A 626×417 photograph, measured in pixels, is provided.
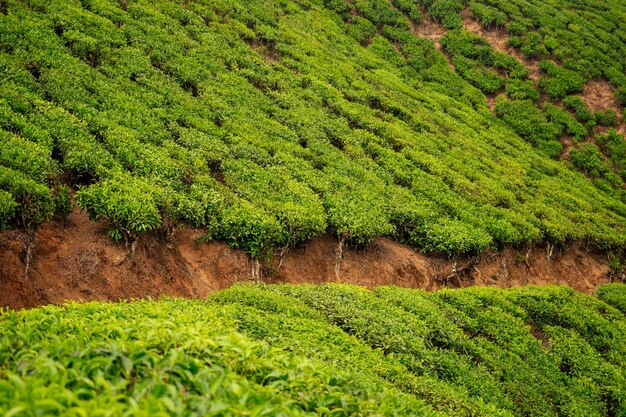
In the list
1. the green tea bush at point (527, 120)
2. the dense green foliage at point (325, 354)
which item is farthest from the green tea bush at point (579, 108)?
the dense green foliage at point (325, 354)

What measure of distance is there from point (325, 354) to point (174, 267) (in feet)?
22.5

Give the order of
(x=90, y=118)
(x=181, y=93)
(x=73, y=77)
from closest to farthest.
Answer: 1. (x=90, y=118)
2. (x=73, y=77)
3. (x=181, y=93)

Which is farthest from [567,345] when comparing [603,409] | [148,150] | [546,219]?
[148,150]

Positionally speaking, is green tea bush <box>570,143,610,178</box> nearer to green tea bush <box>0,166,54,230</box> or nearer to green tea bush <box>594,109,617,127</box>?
green tea bush <box>594,109,617,127</box>

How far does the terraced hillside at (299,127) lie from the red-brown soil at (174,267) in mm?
533

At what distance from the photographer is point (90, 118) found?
15.7 m

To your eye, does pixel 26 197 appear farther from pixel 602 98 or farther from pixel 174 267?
pixel 602 98

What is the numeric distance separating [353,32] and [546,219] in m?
23.4

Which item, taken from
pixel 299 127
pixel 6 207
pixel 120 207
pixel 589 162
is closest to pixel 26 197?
pixel 6 207

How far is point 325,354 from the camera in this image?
29.3 ft

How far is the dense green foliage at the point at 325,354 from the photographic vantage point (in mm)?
4246

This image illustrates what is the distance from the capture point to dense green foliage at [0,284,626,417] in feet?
13.9

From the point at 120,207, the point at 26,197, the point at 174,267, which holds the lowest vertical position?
the point at 174,267

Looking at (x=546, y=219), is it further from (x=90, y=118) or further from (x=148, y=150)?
(x=90, y=118)
